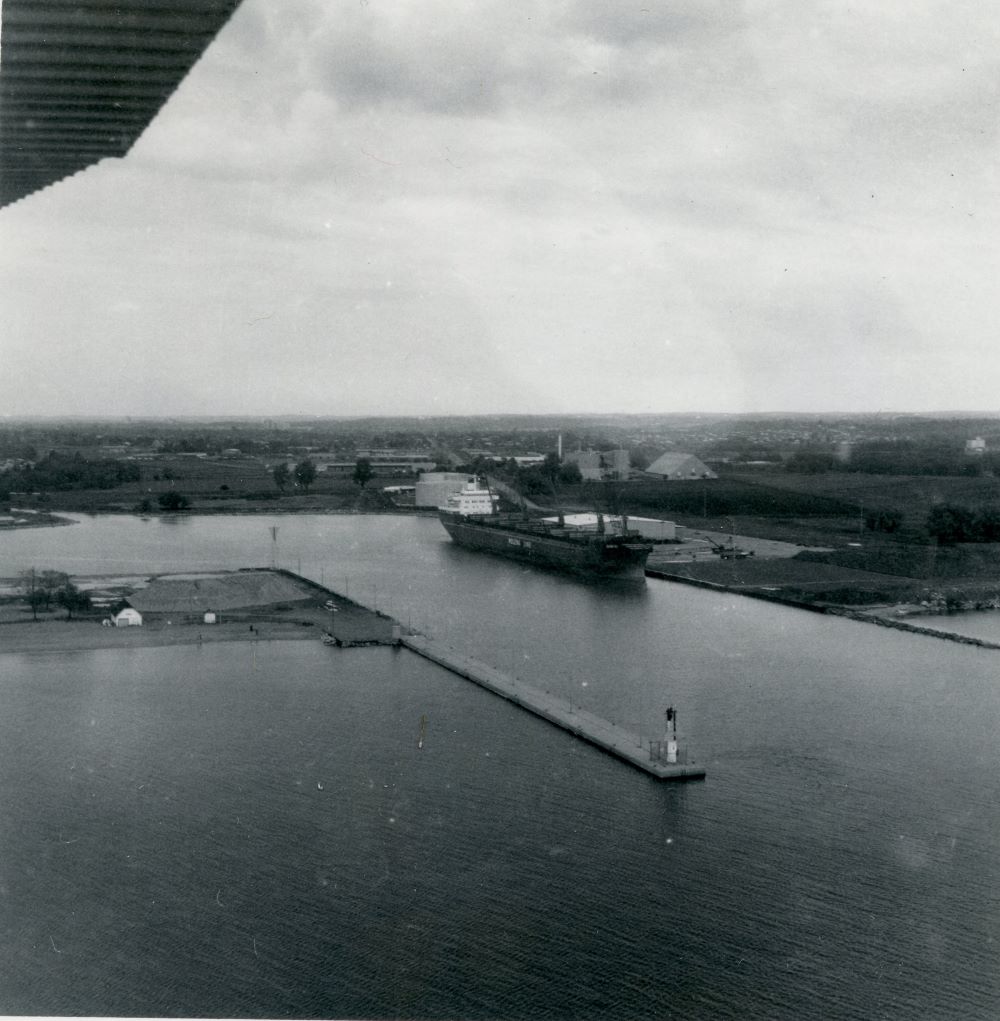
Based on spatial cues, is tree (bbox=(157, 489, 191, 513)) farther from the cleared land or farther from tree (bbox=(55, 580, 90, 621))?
tree (bbox=(55, 580, 90, 621))

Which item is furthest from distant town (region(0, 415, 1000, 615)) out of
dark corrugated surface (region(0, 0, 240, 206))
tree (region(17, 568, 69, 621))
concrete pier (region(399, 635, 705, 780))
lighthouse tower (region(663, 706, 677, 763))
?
dark corrugated surface (region(0, 0, 240, 206))

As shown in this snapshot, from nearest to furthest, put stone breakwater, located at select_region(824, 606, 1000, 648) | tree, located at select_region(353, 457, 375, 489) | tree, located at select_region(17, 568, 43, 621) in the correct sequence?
stone breakwater, located at select_region(824, 606, 1000, 648) < tree, located at select_region(17, 568, 43, 621) < tree, located at select_region(353, 457, 375, 489)

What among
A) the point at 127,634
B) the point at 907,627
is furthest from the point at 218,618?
the point at 907,627

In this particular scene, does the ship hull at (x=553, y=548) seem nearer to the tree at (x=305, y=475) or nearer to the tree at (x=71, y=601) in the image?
the tree at (x=71, y=601)

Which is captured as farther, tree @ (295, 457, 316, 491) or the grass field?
tree @ (295, 457, 316, 491)

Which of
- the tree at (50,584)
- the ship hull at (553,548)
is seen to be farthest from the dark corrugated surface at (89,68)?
the ship hull at (553,548)

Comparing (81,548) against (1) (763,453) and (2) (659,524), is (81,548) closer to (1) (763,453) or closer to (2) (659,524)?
(2) (659,524)

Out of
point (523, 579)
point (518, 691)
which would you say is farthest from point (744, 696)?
point (523, 579)

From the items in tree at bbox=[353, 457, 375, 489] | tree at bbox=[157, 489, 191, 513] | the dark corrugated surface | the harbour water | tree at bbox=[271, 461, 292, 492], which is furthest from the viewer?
tree at bbox=[353, 457, 375, 489]
